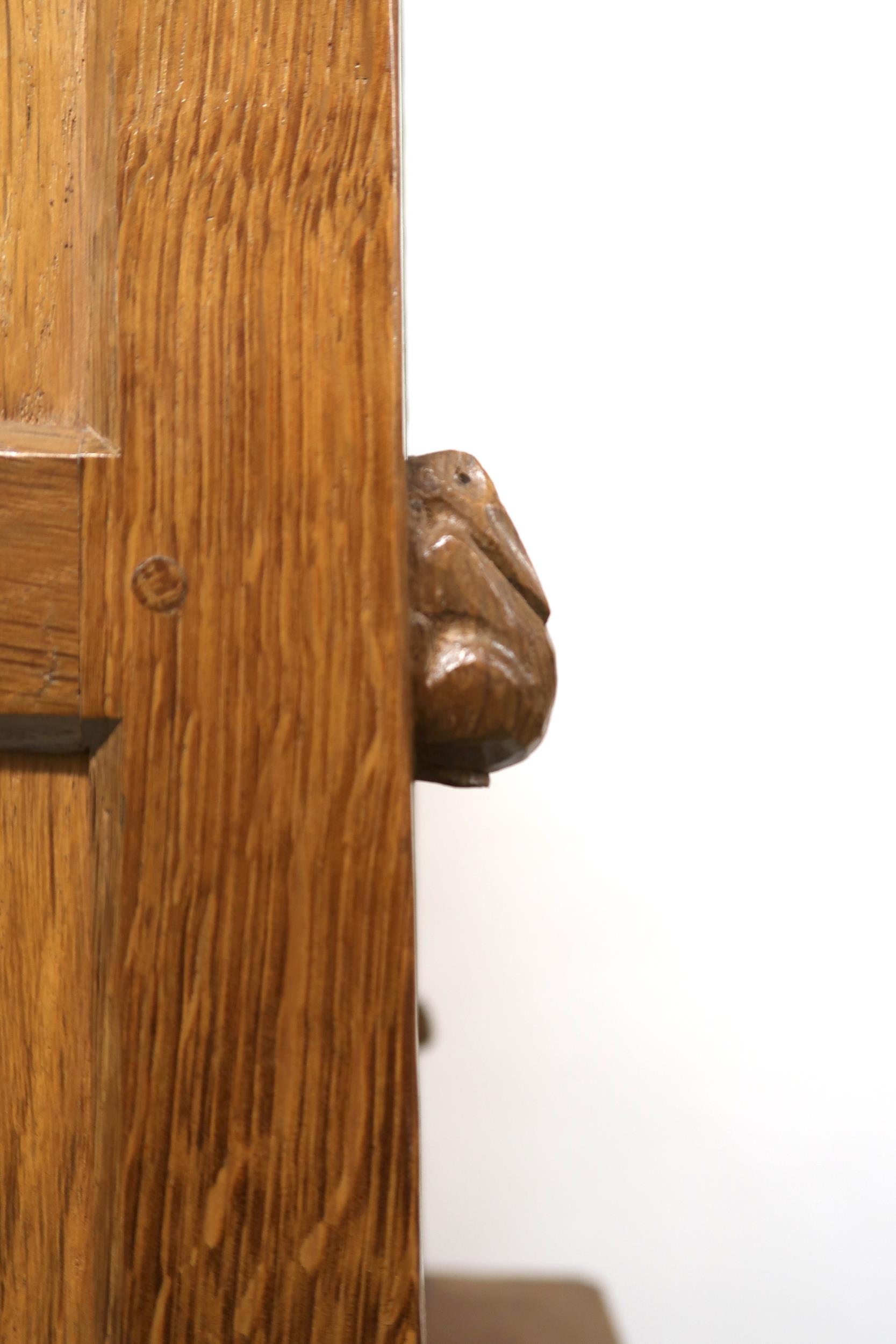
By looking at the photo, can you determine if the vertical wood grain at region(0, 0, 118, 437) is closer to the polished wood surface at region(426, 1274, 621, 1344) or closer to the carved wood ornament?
the carved wood ornament

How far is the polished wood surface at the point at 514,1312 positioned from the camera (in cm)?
59

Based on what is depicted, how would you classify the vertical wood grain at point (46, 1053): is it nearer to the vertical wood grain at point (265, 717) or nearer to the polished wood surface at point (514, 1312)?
the vertical wood grain at point (265, 717)

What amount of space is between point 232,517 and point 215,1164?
6.5 inches

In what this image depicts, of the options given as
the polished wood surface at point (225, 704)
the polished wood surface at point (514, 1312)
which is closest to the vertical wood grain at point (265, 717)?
the polished wood surface at point (225, 704)

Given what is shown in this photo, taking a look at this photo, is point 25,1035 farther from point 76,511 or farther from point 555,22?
point 555,22

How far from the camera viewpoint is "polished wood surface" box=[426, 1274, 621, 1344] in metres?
0.59

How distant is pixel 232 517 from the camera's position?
0.89ft

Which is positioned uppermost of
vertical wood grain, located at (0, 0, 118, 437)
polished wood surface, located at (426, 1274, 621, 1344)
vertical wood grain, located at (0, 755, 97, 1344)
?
vertical wood grain, located at (0, 0, 118, 437)

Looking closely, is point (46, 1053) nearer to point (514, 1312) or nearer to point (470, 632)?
point (470, 632)

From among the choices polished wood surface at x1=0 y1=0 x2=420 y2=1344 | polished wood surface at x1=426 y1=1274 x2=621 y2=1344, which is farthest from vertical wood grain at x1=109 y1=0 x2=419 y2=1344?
polished wood surface at x1=426 y1=1274 x2=621 y2=1344

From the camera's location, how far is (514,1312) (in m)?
0.63

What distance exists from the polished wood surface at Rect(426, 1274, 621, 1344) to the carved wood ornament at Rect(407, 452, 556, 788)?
0.43 meters

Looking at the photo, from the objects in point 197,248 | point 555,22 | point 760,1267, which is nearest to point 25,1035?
point 197,248

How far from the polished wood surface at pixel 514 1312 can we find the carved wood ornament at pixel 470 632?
432mm
